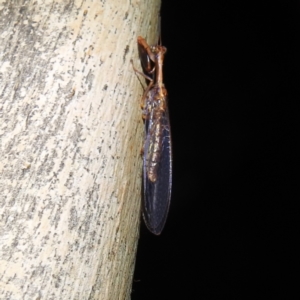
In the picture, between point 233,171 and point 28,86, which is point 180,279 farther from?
point 28,86

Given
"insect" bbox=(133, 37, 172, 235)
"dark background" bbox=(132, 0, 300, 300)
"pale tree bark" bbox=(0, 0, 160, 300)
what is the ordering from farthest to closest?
Result: "dark background" bbox=(132, 0, 300, 300), "insect" bbox=(133, 37, 172, 235), "pale tree bark" bbox=(0, 0, 160, 300)

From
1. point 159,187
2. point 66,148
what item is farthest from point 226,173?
point 66,148

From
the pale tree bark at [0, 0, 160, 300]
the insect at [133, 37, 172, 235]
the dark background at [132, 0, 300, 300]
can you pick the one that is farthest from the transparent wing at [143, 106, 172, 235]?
the dark background at [132, 0, 300, 300]

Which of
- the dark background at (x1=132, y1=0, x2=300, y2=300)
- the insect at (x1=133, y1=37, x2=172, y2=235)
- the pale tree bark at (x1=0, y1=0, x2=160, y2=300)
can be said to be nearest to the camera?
the pale tree bark at (x1=0, y1=0, x2=160, y2=300)

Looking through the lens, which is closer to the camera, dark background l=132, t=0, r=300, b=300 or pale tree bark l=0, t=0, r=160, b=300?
pale tree bark l=0, t=0, r=160, b=300

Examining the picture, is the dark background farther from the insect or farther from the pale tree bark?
the pale tree bark

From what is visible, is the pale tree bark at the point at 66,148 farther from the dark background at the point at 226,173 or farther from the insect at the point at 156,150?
the dark background at the point at 226,173
